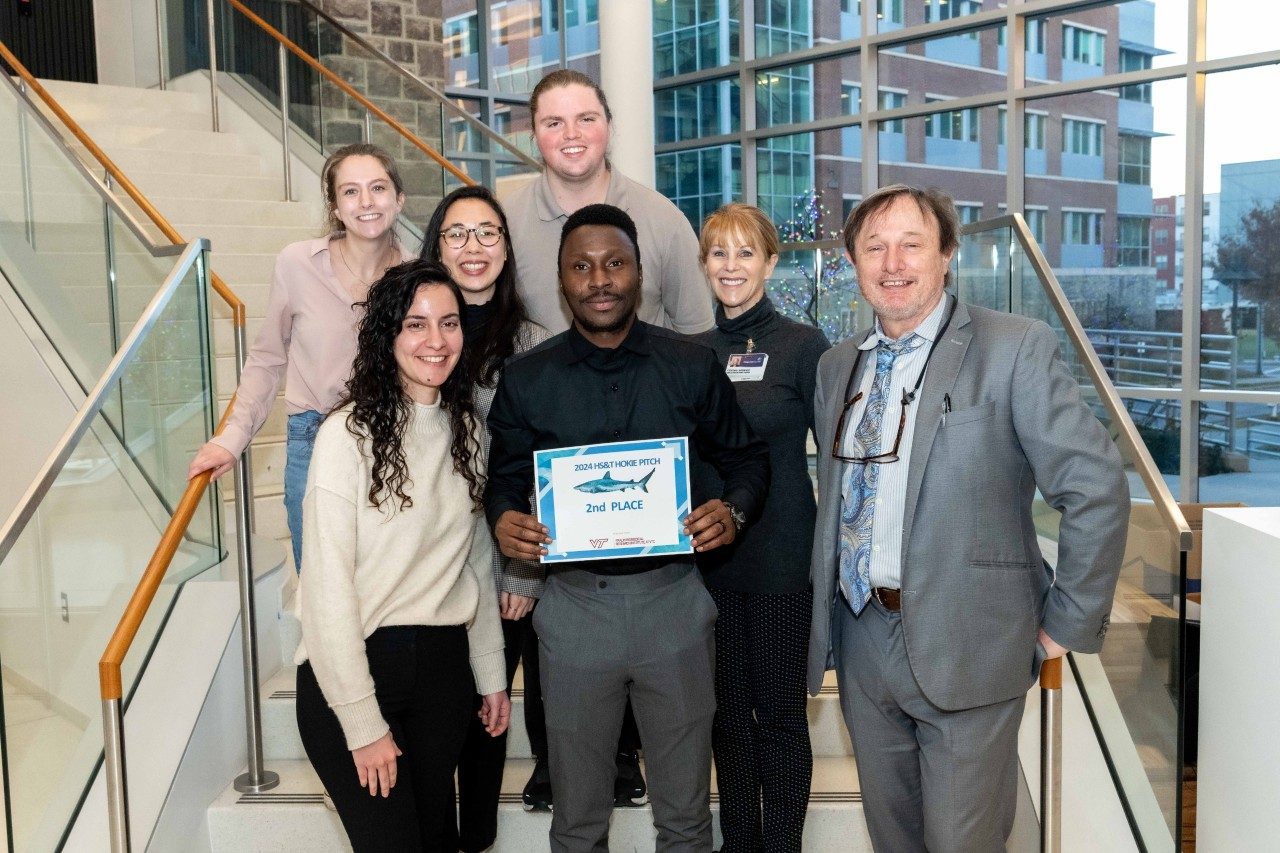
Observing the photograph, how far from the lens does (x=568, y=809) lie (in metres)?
2.32

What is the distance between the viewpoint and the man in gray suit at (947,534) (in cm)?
199

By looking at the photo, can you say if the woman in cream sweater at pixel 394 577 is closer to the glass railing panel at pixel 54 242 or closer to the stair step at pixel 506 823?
the stair step at pixel 506 823

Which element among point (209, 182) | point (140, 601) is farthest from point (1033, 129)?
point (140, 601)

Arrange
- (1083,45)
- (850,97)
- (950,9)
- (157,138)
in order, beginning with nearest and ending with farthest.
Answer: (157,138), (1083,45), (950,9), (850,97)

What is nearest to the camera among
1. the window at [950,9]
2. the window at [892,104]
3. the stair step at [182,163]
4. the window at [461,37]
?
the stair step at [182,163]

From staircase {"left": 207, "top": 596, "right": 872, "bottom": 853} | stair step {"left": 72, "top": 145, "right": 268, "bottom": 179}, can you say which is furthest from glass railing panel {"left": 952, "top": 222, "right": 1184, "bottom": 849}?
stair step {"left": 72, "top": 145, "right": 268, "bottom": 179}

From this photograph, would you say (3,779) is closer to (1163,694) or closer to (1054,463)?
(1054,463)

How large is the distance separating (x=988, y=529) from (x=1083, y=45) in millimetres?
7264

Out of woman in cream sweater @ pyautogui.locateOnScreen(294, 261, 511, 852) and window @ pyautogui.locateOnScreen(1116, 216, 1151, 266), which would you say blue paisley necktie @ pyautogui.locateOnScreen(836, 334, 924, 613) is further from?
window @ pyautogui.locateOnScreen(1116, 216, 1151, 266)

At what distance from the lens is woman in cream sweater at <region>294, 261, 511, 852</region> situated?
211 cm

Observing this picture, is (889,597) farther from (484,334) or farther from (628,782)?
(628,782)

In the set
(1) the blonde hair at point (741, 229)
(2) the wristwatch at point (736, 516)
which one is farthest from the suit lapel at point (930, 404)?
(1) the blonde hair at point (741, 229)

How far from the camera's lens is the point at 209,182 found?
21.9 feet

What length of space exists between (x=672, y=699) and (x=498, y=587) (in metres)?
0.49
